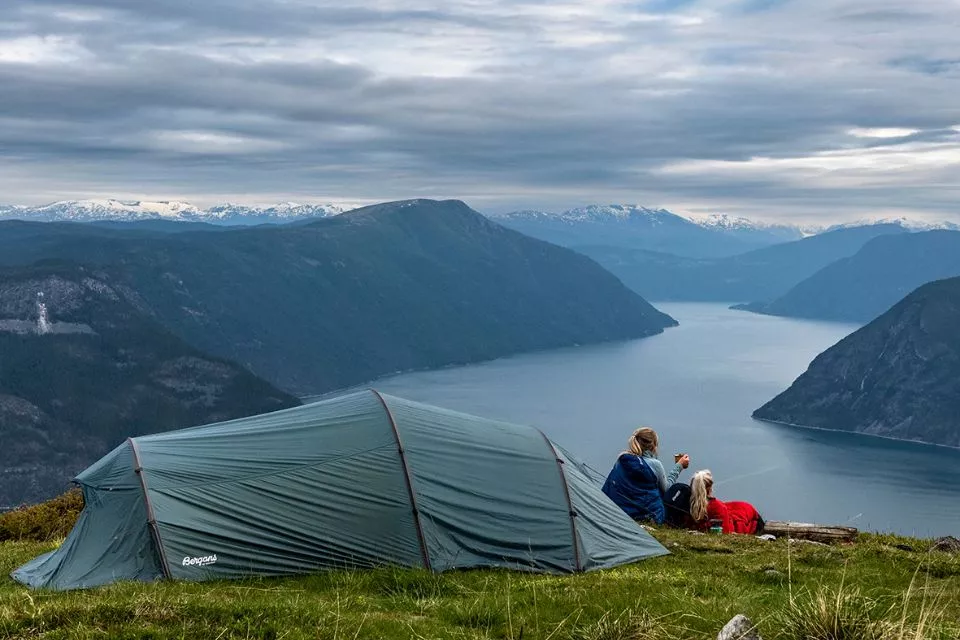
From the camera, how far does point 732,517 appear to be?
20766 millimetres

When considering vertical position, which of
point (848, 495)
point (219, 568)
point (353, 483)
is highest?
point (353, 483)

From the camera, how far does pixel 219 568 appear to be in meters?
15.3

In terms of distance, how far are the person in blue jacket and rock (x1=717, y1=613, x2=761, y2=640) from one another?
38.1 feet

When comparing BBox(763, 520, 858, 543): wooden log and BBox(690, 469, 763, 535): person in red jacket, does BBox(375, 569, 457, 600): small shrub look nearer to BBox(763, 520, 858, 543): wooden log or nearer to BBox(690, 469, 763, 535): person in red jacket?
BBox(690, 469, 763, 535): person in red jacket

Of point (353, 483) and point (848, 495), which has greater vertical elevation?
point (353, 483)

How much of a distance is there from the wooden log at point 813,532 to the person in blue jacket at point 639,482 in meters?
2.59

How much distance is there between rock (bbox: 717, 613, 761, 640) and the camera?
840 centimetres

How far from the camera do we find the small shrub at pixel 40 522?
24.5 m

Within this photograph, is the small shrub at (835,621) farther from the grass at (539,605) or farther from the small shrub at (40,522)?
the small shrub at (40,522)

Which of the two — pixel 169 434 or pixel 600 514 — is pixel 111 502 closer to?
pixel 169 434

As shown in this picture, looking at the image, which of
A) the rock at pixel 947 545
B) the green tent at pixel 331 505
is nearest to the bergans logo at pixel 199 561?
the green tent at pixel 331 505

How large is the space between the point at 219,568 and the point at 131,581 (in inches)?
62.0

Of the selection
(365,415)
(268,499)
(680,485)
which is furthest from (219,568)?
(680,485)

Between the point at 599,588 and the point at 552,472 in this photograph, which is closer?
the point at 599,588
